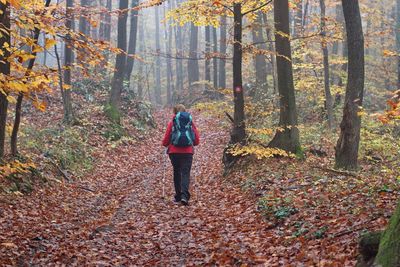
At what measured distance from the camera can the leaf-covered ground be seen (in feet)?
19.9

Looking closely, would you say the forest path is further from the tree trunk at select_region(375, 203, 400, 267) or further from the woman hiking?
the tree trunk at select_region(375, 203, 400, 267)

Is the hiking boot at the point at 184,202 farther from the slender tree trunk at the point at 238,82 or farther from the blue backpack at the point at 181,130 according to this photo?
the slender tree trunk at the point at 238,82

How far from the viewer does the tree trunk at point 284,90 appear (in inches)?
469

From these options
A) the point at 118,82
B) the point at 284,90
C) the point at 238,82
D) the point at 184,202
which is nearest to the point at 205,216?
the point at 184,202

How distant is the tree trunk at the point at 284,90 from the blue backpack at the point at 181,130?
3.07 meters

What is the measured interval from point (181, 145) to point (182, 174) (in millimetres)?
702

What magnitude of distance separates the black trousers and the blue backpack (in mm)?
350

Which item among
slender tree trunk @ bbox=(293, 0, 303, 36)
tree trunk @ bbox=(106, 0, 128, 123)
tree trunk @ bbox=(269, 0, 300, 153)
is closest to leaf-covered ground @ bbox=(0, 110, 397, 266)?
tree trunk @ bbox=(269, 0, 300, 153)

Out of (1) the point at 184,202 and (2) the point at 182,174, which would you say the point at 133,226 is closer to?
(1) the point at 184,202

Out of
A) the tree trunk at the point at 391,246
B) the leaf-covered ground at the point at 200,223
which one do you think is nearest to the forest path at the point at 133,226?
the leaf-covered ground at the point at 200,223

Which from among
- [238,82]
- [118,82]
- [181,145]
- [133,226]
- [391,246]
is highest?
[118,82]

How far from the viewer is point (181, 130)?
9.87 meters

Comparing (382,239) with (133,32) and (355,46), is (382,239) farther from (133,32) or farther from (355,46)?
(133,32)

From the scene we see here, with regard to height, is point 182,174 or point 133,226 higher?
point 182,174
